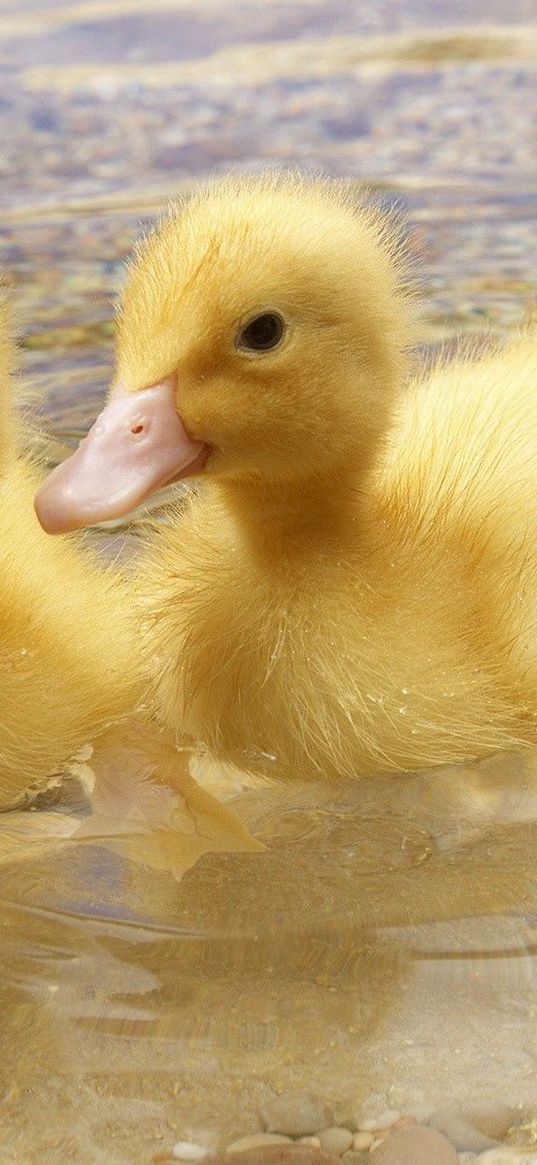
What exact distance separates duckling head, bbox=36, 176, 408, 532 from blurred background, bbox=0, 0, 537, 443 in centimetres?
98

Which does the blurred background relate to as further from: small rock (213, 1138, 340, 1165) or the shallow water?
small rock (213, 1138, 340, 1165)

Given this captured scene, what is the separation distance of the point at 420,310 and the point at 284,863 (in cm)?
62

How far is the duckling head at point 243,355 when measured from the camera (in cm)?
164

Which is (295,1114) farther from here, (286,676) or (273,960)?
(286,676)

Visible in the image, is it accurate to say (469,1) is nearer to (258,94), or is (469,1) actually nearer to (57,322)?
(258,94)

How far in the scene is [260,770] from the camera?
6.17ft

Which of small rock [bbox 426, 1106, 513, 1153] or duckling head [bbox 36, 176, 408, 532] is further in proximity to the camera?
duckling head [bbox 36, 176, 408, 532]

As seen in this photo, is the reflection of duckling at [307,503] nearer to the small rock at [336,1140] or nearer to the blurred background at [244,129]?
the small rock at [336,1140]

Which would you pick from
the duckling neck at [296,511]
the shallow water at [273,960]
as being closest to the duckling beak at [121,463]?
the duckling neck at [296,511]

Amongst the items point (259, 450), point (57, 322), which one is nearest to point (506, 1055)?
point (259, 450)

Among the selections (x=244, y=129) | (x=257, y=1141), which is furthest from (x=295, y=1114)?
(x=244, y=129)

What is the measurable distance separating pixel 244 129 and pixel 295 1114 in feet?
10.7

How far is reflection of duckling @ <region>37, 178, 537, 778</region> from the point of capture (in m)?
1.65

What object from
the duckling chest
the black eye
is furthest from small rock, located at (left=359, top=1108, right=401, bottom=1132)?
the black eye
